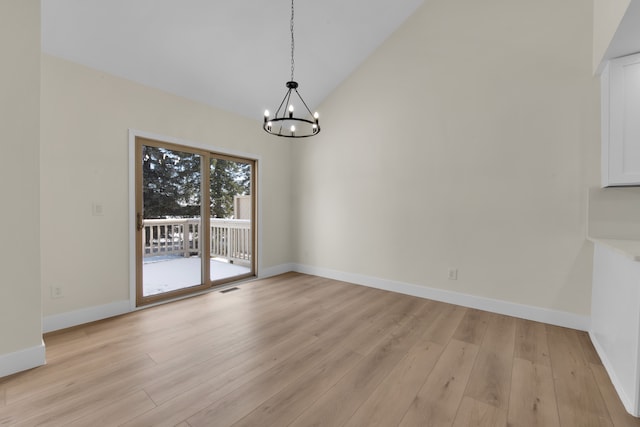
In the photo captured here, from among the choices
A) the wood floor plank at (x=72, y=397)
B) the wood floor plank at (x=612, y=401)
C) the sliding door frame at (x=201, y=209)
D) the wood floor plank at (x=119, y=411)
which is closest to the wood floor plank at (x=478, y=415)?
the wood floor plank at (x=612, y=401)

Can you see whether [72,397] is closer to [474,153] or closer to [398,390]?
[398,390]

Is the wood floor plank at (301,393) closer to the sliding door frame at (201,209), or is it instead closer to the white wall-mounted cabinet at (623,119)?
the sliding door frame at (201,209)

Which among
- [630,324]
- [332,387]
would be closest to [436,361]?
[332,387]

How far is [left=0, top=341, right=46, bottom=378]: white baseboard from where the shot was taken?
1943mm

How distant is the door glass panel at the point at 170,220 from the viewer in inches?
133

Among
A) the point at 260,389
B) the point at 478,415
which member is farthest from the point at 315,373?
the point at 478,415

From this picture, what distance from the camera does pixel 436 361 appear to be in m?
2.14

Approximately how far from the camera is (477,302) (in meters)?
3.21

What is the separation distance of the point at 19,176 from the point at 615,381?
173 inches

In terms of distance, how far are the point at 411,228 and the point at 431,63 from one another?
84.9 inches

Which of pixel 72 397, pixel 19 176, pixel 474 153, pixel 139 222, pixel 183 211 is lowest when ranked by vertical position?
pixel 72 397

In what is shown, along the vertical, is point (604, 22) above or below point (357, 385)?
above

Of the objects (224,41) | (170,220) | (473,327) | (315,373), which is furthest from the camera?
(170,220)

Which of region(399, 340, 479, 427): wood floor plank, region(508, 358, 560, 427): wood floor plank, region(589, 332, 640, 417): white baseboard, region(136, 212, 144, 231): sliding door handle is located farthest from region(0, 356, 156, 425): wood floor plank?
region(589, 332, 640, 417): white baseboard
